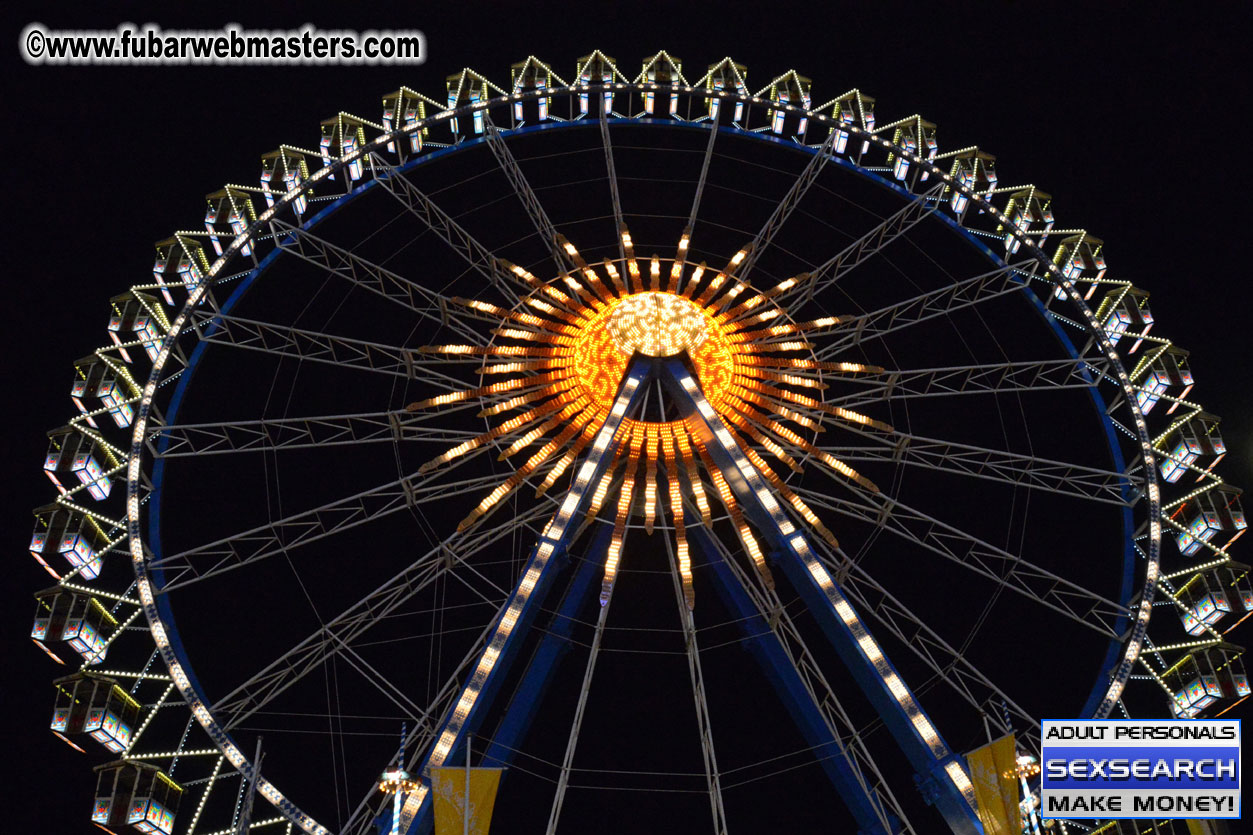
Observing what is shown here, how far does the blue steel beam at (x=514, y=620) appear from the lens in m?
16.3

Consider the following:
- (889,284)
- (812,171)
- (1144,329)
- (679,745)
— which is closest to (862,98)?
(812,171)

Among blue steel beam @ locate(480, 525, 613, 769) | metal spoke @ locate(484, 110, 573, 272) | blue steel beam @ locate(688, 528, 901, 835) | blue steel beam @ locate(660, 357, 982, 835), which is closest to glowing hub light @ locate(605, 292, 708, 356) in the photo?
blue steel beam @ locate(660, 357, 982, 835)

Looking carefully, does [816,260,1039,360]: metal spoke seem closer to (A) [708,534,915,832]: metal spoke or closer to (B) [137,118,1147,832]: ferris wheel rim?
(B) [137,118,1147,832]: ferris wheel rim

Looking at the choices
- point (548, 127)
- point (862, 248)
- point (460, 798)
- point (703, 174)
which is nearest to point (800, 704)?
point (460, 798)

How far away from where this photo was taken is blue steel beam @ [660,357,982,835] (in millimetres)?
15875

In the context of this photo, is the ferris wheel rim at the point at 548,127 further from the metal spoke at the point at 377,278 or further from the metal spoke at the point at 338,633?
the metal spoke at the point at 338,633

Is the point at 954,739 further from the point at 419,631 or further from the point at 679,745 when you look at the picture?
the point at 419,631

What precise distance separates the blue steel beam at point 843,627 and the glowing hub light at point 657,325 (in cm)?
39

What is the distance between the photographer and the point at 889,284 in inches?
1542

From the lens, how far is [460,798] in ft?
49.8

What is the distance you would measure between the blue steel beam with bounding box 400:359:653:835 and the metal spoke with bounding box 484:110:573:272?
10.8 ft

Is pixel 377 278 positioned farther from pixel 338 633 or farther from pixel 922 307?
pixel 922 307

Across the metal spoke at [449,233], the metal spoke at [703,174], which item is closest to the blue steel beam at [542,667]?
the metal spoke at [449,233]

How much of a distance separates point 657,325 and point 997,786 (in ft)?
28.9
